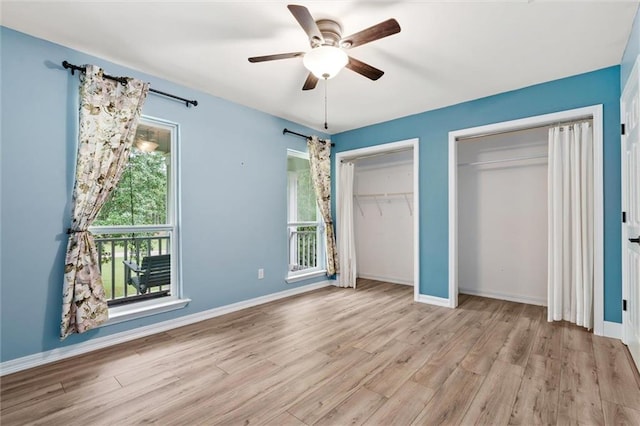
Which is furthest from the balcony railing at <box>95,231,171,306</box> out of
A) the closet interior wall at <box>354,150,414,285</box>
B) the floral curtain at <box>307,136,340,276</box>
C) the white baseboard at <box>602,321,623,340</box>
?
the white baseboard at <box>602,321,623,340</box>

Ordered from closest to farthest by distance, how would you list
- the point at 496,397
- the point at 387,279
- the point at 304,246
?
the point at 496,397
the point at 304,246
the point at 387,279

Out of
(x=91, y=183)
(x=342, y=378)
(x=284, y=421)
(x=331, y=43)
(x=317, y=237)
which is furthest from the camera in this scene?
(x=317, y=237)

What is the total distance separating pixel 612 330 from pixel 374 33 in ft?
11.1

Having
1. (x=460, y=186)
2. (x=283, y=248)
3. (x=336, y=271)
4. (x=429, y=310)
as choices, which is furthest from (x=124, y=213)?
(x=460, y=186)

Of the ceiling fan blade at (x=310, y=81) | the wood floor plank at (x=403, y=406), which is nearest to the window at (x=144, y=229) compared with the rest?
the ceiling fan blade at (x=310, y=81)

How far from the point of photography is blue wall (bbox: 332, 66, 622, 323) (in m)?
2.82

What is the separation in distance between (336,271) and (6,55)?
4325 mm

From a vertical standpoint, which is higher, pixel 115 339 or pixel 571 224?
pixel 571 224

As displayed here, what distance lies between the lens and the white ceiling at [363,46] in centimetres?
206

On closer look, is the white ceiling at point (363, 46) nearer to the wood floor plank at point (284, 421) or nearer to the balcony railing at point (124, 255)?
the balcony railing at point (124, 255)

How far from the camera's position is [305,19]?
1800 mm

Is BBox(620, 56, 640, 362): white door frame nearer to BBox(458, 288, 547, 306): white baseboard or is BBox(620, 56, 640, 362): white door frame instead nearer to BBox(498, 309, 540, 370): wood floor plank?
BBox(498, 309, 540, 370): wood floor plank

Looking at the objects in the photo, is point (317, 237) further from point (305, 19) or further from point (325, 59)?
point (305, 19)

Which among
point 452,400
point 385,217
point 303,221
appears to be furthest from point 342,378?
point 385,217
